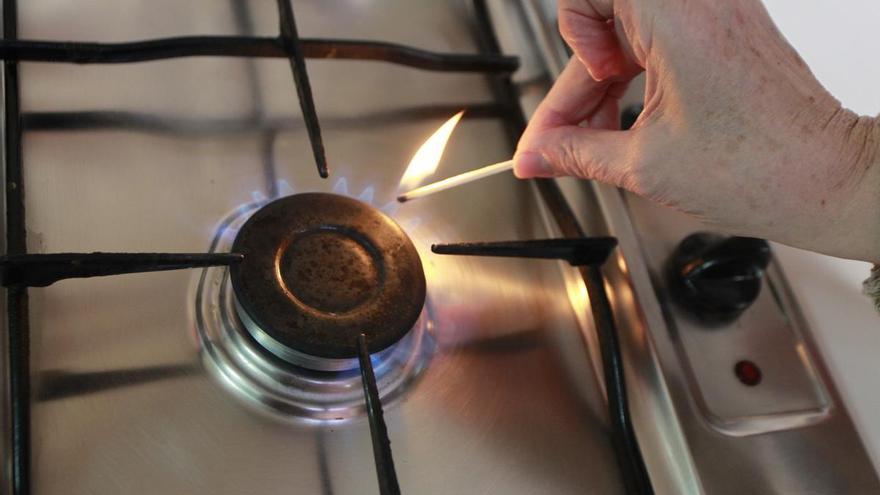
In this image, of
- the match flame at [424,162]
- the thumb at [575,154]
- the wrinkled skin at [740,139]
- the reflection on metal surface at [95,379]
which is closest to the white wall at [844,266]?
the wrinkled skin at [740,139]

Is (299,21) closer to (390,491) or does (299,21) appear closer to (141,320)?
(141,320)

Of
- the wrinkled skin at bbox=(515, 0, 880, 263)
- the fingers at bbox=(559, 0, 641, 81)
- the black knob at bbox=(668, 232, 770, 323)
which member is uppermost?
the fingers at bbox=(559, 0, 641, 81)

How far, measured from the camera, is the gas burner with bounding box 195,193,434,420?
0.46m

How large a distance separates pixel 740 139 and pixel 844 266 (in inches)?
12.3

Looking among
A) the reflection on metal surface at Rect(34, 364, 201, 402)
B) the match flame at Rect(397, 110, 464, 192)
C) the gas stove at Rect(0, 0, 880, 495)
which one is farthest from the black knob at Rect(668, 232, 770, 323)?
the reflection on metal surface at Rect(34, 364, 201, 402)

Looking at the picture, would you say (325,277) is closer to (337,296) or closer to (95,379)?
(337,296)

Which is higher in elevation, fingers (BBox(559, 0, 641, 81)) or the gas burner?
fingers (BBox(559, 0, 641, 81))

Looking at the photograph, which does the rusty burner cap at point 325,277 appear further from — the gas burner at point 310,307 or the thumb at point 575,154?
the thumb at point 575,154

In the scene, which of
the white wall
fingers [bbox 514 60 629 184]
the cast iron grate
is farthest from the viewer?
the white wall

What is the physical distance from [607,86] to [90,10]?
16.6 inches

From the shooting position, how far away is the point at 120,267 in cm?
45

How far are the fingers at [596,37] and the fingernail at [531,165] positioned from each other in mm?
80

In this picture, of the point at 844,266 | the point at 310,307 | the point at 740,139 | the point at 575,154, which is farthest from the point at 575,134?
the point at 844,266

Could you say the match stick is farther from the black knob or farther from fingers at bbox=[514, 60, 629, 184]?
the black knob
